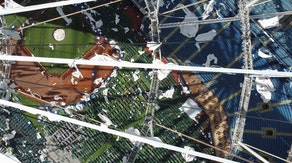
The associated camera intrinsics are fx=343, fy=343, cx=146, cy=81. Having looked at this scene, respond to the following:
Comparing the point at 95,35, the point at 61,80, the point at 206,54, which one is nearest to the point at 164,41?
the point at 206,54

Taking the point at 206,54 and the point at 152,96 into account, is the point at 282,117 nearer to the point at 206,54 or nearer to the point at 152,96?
the point at 206,54

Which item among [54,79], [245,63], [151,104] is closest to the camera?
[245,63]

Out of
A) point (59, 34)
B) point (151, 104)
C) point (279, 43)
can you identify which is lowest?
point (151, 104)

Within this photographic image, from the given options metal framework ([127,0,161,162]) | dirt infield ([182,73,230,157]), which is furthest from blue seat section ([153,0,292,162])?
metal framework ([127,0,161,162])

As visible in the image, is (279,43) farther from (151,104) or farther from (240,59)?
(151,104)

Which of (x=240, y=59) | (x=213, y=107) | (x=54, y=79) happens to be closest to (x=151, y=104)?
(x=213, y=107)

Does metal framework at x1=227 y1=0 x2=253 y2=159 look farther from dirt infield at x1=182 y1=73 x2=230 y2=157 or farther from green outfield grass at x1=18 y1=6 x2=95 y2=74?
green outfield grass at x1=18 y1=6 x2=95 y2=74

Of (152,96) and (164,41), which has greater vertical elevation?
(164,41)

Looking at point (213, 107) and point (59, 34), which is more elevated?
point (59, 34)

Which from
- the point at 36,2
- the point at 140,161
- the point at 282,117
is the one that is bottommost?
the point at 140,161
